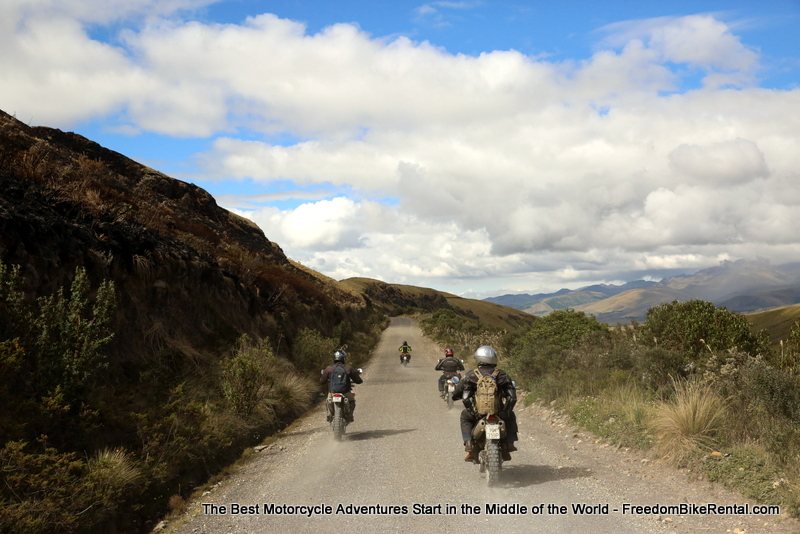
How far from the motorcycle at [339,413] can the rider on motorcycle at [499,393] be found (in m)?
4.01

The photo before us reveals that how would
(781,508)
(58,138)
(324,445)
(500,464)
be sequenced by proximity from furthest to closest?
(58,138), (324,445), (500,464), (781,508)

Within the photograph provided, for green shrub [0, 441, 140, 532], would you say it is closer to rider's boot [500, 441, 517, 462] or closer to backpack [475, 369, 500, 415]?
backpack [475, 369, 500, 415]

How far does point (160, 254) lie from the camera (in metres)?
15.4

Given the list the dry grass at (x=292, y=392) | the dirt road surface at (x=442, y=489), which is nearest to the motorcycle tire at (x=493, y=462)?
the dirt road surface at (x=442, y=489)

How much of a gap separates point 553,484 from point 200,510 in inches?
192

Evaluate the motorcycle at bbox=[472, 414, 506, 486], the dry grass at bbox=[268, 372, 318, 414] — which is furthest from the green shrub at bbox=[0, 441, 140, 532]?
the dry grass at bbox=[268, 372, 318, 414]

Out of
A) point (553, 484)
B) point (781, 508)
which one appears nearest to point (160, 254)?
point (553, 484)

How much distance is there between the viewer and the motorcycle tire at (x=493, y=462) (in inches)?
298

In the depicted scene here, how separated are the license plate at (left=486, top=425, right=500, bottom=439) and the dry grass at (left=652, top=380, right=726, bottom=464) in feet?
9.02

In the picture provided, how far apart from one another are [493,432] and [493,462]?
0.40 meters

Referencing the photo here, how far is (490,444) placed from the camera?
7.70m

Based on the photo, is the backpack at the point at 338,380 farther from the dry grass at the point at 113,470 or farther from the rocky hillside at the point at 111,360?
the dry grass at the point at 113,470

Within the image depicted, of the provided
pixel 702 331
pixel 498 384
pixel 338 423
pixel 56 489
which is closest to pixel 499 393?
pixel 498 384

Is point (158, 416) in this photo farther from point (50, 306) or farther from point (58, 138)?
point (58, 138)
